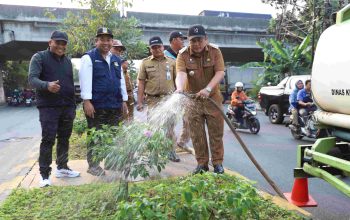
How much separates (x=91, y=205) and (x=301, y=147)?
226cm

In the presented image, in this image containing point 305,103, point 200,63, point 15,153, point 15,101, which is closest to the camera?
point 200,63

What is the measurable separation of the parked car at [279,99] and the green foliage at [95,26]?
487cm

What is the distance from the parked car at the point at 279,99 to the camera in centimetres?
1371

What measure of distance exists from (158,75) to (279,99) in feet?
28.1

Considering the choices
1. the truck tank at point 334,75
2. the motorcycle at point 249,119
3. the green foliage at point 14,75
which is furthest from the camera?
the green foliage at point 14,75

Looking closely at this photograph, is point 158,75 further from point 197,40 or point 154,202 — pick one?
point 154,202

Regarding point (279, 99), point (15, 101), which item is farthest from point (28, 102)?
point (279, 99)

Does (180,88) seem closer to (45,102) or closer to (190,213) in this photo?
(45,102)

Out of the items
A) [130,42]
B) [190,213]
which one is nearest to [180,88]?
[190,213]

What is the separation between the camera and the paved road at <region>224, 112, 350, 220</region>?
4.55m

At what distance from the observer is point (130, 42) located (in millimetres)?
13258

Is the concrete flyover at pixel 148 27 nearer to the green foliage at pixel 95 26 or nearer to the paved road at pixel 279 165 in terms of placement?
the green foliage at pixel 95 26

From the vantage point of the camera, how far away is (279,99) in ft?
45.3

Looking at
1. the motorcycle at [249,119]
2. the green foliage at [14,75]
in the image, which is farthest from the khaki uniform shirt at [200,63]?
the green foliage at [14,75]
